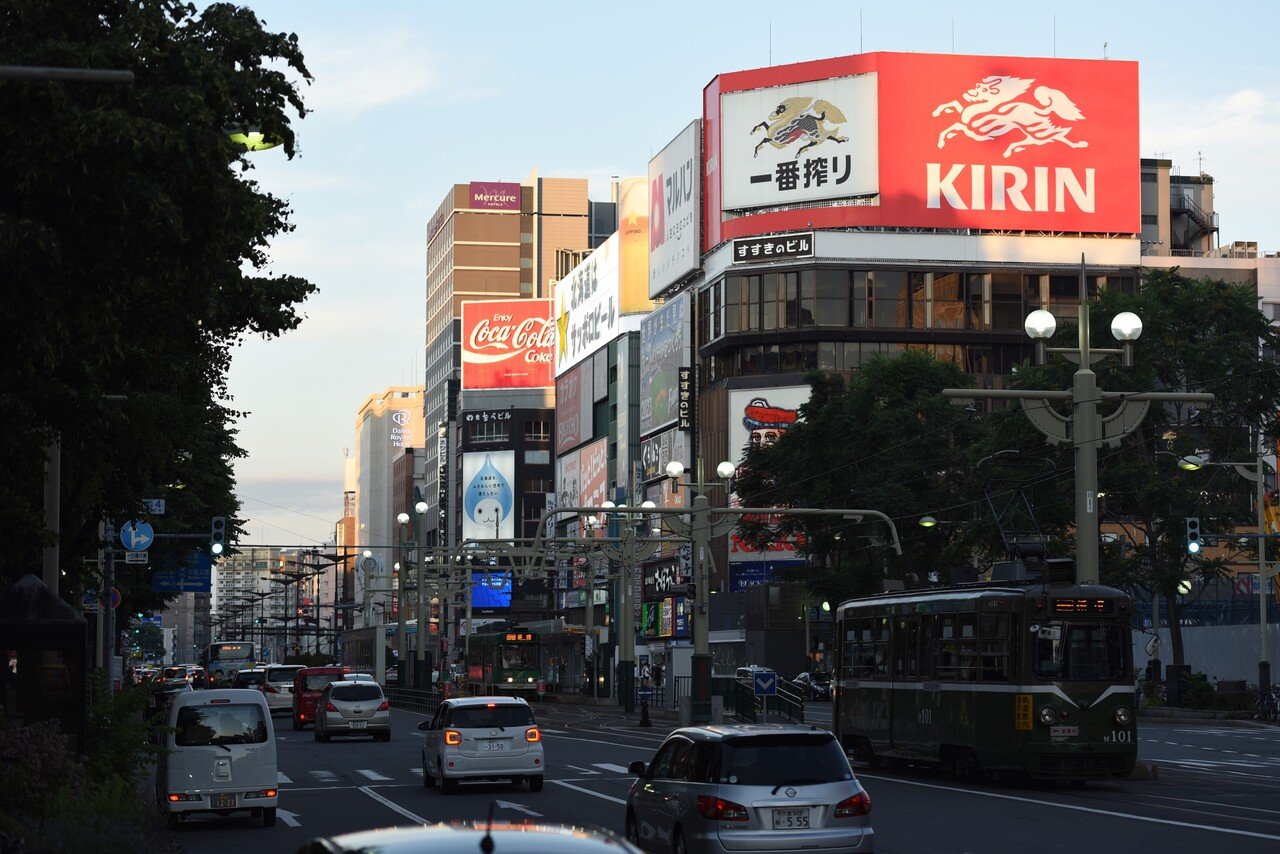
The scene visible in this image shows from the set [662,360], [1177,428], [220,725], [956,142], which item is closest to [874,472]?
[1177,428]

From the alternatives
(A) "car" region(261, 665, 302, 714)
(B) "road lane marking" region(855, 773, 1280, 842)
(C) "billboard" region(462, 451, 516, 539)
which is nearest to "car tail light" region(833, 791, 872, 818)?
(B) "road lane marking" region(855, 773, 1280, 842)

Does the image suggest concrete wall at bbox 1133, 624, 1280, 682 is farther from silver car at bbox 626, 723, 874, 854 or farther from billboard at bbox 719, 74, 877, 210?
silver car at bbox 626, 723, 874, 854

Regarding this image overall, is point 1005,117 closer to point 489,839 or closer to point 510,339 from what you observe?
point 510,339

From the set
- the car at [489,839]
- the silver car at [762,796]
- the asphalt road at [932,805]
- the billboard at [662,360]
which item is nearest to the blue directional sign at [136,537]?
the asphalt road at [932,805]

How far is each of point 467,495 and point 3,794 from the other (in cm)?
16135

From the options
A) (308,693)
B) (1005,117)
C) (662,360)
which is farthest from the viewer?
(662,360)

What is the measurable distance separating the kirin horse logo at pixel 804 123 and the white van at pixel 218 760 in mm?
83808

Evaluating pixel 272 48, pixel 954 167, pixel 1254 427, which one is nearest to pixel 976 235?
pixel 954 167

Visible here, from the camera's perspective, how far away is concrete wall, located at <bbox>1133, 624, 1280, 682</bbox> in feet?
221

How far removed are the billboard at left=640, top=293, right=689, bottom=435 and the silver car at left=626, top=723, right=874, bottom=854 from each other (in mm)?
101090

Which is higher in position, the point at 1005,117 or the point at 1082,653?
the point at 1005,117

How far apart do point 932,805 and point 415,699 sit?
53316 millimetres

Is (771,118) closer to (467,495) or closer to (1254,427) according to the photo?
(1254,427)

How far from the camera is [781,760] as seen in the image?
16.5 m
